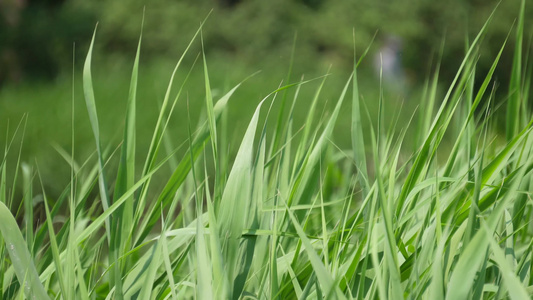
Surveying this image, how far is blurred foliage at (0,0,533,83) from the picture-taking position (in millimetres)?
6996

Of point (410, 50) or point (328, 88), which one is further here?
point (410, 50)

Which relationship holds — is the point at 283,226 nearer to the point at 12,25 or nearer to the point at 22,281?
the point at 22,281

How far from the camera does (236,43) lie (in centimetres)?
731

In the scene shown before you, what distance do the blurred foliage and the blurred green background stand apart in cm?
1

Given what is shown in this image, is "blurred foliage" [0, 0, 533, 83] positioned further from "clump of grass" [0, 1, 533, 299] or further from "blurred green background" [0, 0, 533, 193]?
"clump of grass" [0, 1, 533, 299]

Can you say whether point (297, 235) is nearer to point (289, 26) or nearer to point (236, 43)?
point (236, 43)

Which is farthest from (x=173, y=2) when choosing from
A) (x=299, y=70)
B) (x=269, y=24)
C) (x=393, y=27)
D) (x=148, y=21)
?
(x=393, y=27)

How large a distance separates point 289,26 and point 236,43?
2.28ft

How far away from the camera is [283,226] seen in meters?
0.95

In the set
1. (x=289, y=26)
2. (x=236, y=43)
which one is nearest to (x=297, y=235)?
(x=236, y=43)

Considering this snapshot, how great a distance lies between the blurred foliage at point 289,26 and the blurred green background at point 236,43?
11 mm

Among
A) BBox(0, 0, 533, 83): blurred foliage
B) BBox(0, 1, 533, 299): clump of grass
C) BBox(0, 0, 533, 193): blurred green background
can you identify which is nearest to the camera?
BBox(0, 1, 533, 299): clump of grass

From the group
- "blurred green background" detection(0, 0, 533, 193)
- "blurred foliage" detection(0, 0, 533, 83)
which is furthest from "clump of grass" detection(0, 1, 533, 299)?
"blurred foliage" detection(0, 0, 533, 83)

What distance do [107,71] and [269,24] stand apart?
2116mm
